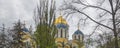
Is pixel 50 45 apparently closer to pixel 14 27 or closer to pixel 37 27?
pixel 37 27

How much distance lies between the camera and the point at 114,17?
16.9 metres

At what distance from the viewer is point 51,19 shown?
1206 centimetres

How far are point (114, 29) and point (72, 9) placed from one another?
3120mm

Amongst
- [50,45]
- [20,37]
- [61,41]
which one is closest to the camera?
[50,45]

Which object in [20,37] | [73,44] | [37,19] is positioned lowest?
[73,44]

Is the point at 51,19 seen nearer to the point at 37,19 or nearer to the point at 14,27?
the point at 37,19

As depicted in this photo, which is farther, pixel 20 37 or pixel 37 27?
pixel 20 37

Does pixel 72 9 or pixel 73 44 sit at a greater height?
pixel 72 9

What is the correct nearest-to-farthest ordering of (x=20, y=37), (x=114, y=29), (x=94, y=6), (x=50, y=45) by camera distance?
(x=50, y=45), (x=114, y=29), (x=94, y=6), (x=20, y=37)

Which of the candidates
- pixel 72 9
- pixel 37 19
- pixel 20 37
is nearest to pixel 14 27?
pixel 20 37

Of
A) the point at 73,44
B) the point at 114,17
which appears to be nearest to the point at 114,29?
the point at 114,17

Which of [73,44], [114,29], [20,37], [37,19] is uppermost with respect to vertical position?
[37,19]

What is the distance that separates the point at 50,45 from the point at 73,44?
44.0 meters

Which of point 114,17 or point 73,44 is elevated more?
point 114,17
